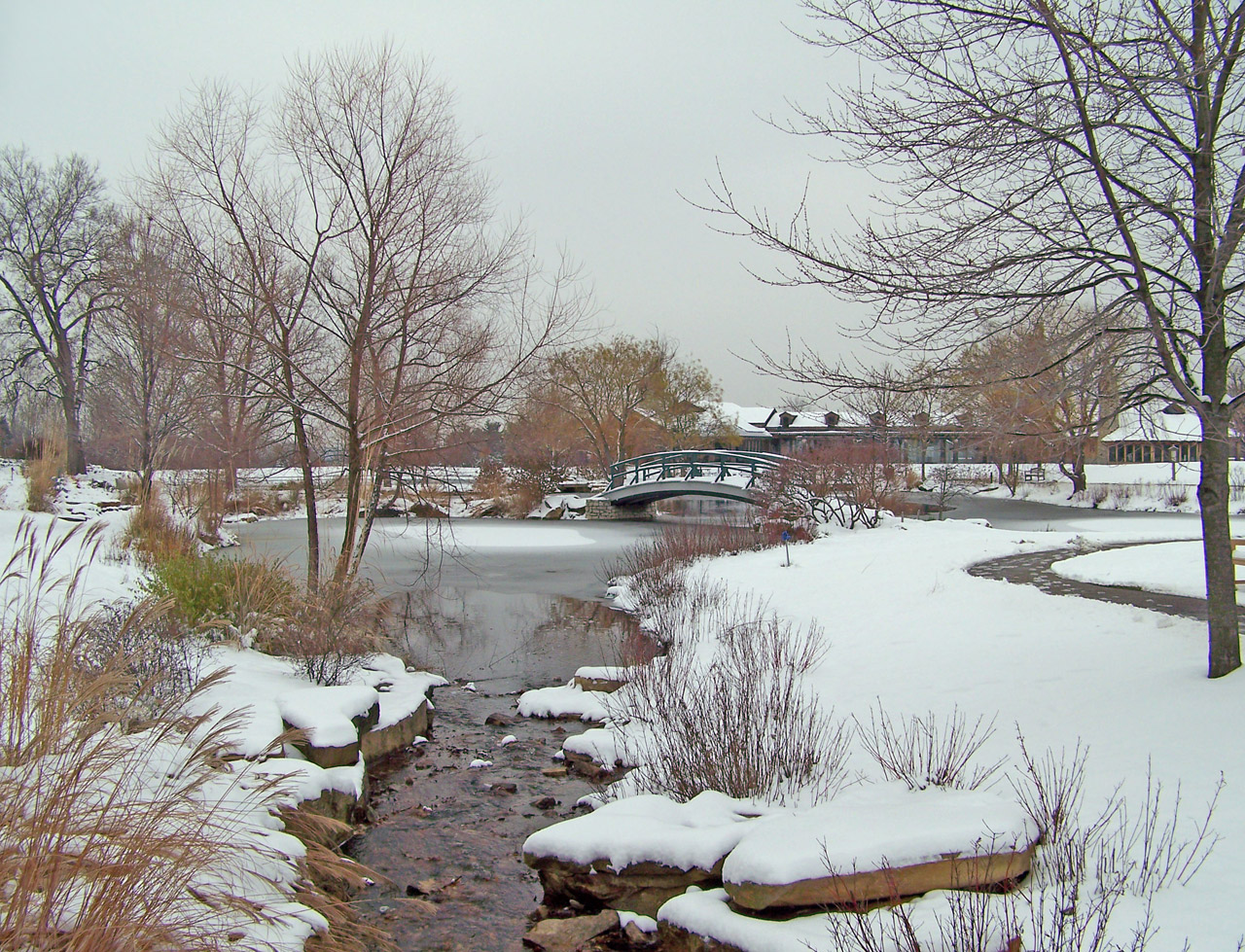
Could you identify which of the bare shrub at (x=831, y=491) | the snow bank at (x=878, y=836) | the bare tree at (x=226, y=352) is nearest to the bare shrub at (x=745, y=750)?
the snow bank at (x=878, y=836)

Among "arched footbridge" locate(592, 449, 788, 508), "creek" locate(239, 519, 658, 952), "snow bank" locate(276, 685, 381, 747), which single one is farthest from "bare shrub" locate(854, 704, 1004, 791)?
"arched footbridge" locate(592, 449, 788, 508)

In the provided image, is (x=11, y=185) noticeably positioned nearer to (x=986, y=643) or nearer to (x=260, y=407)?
(x=260, y=407)

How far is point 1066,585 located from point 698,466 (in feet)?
67.9

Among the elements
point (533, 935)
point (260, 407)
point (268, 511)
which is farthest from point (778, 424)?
point (533, 935)

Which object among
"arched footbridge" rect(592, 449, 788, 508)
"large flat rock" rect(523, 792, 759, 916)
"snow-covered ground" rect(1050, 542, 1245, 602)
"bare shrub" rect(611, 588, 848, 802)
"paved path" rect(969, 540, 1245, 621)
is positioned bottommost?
"large flat rock" rect(523, 792, 759, 916)

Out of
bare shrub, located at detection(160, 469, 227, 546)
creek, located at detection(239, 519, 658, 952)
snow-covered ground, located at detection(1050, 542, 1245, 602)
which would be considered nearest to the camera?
creek, located at detection(239, 519, 658, 952)

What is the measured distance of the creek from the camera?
17.1 ft

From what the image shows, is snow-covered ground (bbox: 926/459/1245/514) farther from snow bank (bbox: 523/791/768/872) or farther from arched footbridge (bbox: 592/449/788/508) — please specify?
snow bank (bbox: 523/791/768/872)

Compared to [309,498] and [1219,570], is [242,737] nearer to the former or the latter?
[1219,570]

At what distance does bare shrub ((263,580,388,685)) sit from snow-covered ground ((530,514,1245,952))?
2923 millimetres

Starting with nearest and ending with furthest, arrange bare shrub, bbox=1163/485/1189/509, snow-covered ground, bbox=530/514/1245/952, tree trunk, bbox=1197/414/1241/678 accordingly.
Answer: snow-covered ground, bbox=530/514/1245/952 < tree trunk, bbox=1197/414/1241/678 < bare shrub, bbox=1163/485/1189/509

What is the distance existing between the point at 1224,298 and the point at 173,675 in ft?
25.6

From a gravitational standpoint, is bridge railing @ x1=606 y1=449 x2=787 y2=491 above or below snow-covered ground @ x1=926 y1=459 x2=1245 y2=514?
above

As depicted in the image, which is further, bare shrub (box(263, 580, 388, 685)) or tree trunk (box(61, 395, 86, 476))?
tree trunk (box(61, 395, 86, 476))
